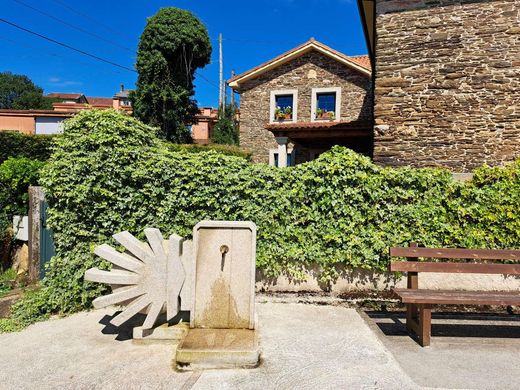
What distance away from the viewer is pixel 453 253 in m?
3.74

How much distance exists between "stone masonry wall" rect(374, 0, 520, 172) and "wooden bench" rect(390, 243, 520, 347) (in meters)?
3.47

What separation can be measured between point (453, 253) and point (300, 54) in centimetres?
1447

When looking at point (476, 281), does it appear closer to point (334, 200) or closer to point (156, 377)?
point (334, 200)

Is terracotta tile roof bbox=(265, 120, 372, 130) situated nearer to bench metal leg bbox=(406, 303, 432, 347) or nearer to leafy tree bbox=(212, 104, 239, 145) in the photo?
bench metal leg bbox=(406, 303, 432, 347)

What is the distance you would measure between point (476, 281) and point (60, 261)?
575cm

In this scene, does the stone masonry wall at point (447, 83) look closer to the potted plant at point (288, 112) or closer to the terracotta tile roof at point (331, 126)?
the terracotta tile roof at point (331, 126)

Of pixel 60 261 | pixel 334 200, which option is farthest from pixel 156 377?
pixel 334 200

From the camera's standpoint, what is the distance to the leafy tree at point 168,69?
17312 mm

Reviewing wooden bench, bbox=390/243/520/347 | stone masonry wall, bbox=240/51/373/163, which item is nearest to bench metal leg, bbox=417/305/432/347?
wooden bench, bbox=390/243/520/347

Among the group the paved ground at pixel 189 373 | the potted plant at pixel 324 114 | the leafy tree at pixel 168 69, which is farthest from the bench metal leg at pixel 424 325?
the leafy tree at pixel 168 69

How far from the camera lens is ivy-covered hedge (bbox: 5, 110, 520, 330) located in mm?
4383

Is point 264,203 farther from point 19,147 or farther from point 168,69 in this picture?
point 168,69

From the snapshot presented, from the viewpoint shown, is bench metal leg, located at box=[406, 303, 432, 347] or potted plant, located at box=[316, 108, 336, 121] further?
potted plant, located at box=[316, 108, 336, 121]

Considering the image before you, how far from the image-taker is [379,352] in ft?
10.5
